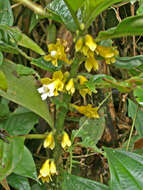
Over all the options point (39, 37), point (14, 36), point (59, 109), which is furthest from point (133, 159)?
point (39, 37)

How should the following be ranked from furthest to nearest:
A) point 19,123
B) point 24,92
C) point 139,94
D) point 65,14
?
point 19,123, point 24,92, point 65,14, point 139,94

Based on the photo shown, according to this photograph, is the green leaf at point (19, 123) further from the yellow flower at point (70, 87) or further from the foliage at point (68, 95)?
the yellow flower at point (70, 87)

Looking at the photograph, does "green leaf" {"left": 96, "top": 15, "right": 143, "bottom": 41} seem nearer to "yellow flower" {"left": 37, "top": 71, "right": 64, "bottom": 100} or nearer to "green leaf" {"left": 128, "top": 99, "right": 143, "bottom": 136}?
"yellow flower" {"left": 37, "top": 71, "right": 64, "bottom": 100}

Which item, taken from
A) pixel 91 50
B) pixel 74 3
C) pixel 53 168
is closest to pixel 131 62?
pixel 91 50

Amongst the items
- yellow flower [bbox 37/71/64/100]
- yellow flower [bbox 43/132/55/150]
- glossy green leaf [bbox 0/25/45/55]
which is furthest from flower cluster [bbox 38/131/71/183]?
glossy green leaf [bbox 0/25/45/55]

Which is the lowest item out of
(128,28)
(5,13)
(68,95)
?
(68,95)

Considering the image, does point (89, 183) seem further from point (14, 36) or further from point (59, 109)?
point (14, 36)

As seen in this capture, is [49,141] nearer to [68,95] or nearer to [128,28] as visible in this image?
[68,95]
